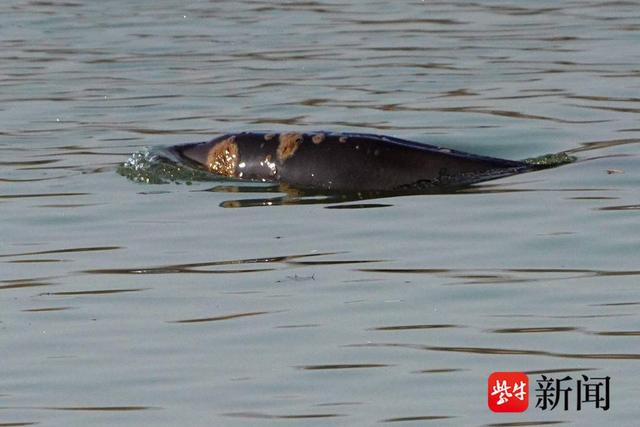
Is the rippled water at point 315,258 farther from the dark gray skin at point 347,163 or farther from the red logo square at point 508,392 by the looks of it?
the dark gray skin at point 347,163

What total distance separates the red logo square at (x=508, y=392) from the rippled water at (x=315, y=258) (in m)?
0.05

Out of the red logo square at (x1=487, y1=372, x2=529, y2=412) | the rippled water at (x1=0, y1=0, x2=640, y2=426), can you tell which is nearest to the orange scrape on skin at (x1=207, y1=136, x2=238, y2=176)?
the rippled water at (x1=0, y1=0, x2=640, y2=426)

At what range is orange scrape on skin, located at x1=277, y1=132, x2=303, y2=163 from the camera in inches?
427

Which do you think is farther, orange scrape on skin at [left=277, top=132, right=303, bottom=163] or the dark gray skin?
orange scrape on skin at [left=277, top=132, right=303, bottom=163]

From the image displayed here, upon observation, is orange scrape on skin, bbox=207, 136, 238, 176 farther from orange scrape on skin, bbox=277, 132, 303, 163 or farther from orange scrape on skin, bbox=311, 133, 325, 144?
orange scrape on skin, bbox=311, 133, 325, 144

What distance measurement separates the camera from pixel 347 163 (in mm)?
10562

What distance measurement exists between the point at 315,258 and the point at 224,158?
2714 millimetres

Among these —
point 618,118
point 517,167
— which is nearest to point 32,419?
point 517,167

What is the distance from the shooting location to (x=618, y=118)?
1324 cm

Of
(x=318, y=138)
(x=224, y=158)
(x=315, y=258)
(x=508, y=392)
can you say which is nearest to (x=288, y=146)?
(x=318, y=138)

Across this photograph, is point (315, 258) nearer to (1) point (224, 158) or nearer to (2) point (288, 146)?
(2) point (288, 146)

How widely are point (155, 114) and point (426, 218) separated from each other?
5725 millimetres

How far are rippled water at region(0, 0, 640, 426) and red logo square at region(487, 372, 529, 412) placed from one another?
46mm

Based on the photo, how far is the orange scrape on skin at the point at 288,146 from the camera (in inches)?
427
